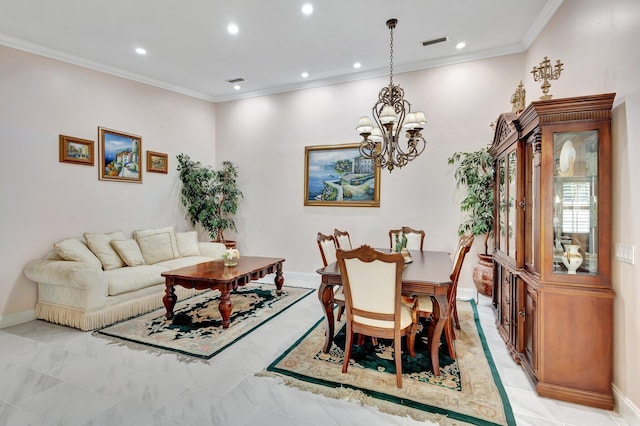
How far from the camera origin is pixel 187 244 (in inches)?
203

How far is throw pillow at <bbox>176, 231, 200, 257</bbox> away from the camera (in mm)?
5098

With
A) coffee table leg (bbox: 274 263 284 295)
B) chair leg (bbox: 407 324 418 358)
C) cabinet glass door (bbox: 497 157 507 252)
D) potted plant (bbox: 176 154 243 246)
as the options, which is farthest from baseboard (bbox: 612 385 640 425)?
potted plant (bbox: 176 154 243 246)

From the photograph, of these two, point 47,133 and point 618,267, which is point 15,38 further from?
point 618,267

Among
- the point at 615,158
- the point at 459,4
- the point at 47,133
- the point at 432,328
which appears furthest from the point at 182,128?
the point at 615,158

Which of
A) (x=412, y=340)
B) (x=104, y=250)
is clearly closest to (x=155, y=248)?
(x=104, y=250)

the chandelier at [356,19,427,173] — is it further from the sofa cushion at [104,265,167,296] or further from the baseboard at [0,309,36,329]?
the baseboard at [0,309,36,329]

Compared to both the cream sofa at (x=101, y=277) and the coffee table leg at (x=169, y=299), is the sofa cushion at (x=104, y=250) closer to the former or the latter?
the cream sofa at (x=101, y=277)

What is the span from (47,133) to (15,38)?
1.07 metres

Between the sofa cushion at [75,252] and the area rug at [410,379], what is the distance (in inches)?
110

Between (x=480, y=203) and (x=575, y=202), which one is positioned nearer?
(x=575, y=202)

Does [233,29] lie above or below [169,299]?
above

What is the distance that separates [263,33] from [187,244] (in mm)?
3338

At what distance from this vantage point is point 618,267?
2.10m

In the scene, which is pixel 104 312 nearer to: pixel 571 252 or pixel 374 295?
pixel 374 295
